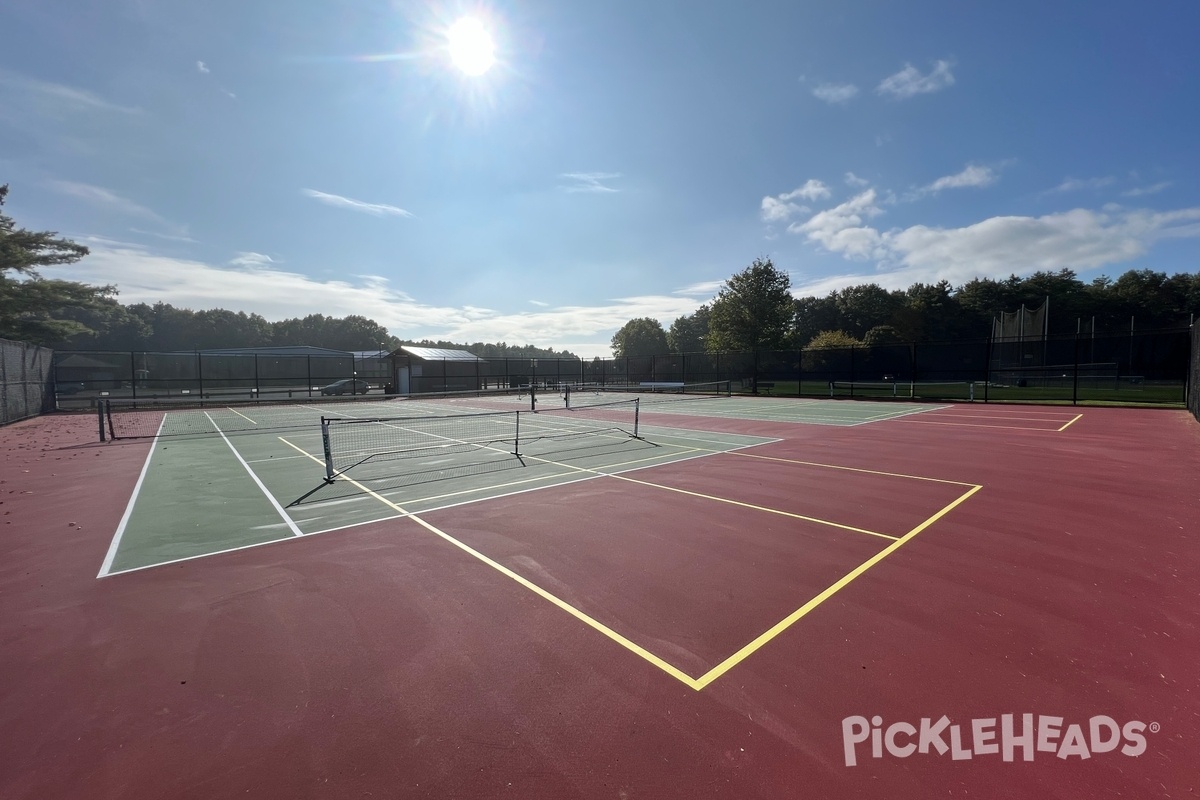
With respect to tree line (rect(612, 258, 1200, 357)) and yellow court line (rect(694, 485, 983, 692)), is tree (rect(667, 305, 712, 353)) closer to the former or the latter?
tree line (rect(612, 258, 1200, 357))

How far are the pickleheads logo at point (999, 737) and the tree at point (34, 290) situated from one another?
132 feet

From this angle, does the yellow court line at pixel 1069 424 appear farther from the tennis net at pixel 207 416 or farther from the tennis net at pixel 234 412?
the tennis net at pixel 207 416

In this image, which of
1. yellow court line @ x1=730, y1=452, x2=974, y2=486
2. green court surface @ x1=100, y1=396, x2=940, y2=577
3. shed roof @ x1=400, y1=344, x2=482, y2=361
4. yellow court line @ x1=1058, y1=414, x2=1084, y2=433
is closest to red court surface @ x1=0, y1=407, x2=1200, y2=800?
green court surface @ x1=100, y1=396, x2=940, y2=577

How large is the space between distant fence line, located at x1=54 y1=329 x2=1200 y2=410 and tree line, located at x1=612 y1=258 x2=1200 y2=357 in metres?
6.99

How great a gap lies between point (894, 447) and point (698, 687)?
12.0 meters

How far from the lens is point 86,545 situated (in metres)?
6.19

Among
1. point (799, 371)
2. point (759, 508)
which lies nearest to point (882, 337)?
point (799, 371)

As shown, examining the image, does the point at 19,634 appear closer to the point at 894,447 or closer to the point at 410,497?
the point at 410,497

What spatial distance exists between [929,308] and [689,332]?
39922mm

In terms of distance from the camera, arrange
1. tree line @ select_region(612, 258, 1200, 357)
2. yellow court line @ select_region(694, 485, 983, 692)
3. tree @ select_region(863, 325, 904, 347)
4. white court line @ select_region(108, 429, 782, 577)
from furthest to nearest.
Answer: tree @ select_region(863, 325, 904, 347) → tree line @ select_region(612, 258, 1200, 357) → white court line @ select_region(108, 429, 782, 577) → yellow court line @ select_region(694, 485, 983, 692)

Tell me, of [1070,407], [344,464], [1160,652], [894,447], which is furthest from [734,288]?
[1160,652]

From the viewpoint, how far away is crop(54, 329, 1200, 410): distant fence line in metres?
30.7

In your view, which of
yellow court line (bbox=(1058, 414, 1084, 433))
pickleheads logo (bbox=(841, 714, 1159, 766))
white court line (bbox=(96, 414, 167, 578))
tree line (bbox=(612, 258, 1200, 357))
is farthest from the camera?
tree line (bbox=(612, 258, 1200, 357))

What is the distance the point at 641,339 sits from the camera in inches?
3344
